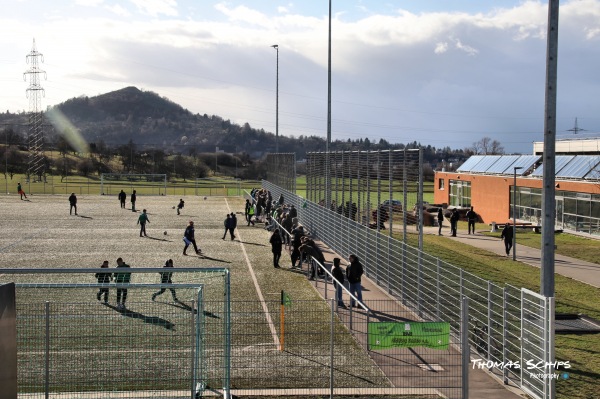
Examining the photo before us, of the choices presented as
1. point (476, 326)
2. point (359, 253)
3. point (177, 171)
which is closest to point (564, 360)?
point (476, 326)

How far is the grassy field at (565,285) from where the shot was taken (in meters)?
12.4

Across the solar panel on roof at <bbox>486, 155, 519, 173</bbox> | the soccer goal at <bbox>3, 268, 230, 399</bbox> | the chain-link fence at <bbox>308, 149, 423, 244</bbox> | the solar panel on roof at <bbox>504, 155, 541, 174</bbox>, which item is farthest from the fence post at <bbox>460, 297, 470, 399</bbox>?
the solar panel on roof at <bbox>486, 155, 519, 173</bbox>

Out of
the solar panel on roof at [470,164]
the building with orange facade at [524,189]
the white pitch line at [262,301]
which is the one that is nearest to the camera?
the white pitch line at [262,301]

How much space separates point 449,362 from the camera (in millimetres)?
12078

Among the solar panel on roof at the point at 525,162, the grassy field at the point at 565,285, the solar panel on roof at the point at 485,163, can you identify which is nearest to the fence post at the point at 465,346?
the grassy field at the point at 565,285

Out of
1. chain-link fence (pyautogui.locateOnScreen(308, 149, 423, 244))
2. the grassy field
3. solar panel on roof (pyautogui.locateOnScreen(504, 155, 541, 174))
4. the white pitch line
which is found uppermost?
solar panel on roof (pyautogui.locateOnScreen(504, 155, 541, 174))

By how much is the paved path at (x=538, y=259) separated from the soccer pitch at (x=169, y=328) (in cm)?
971

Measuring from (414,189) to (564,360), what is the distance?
316 inches

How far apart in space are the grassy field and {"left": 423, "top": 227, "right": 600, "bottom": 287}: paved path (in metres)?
0.68

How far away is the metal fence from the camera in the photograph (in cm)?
1128

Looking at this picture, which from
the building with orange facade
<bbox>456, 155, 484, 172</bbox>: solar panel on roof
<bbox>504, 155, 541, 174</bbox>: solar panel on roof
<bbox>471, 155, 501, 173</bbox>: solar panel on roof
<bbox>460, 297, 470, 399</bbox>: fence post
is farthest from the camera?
<bbox>456, 155, 484, 172</bbox>: solar panel on roof

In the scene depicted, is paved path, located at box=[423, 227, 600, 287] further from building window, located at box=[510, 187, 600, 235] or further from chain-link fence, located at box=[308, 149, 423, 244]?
chain-link fence, located at box=[308, 149, 423, 244]

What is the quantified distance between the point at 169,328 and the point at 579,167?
32.0m

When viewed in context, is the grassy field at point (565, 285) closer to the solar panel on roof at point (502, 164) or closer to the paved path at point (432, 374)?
the paved path at point (432, 374)
